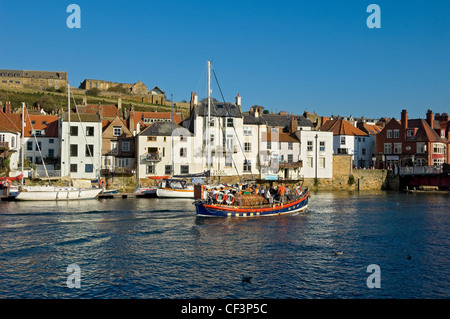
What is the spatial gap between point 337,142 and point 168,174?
37.7 meters

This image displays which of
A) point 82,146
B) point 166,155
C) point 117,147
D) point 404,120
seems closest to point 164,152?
point 166,155

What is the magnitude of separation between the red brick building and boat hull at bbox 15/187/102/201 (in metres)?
61.5

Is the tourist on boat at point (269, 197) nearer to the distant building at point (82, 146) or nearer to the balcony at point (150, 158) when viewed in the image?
the balcony at point (150, 158)

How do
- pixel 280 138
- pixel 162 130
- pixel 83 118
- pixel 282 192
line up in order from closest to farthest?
pixel 282 192, pixel 83 118, pixel 162 130, pixel 280 138

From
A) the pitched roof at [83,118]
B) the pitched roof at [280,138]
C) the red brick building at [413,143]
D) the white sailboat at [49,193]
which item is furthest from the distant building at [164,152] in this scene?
the red brick building at [413,143]

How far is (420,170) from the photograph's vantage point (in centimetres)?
8262

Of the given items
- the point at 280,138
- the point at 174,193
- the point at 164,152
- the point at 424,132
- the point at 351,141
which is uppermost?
the point at 424,132

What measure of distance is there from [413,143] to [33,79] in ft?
456

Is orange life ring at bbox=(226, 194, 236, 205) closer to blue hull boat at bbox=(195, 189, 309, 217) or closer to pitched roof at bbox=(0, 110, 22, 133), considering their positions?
blue hull boat at bbox=(195, 189, 309, 217)

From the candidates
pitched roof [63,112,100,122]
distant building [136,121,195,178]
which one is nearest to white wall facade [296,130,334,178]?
distant building [136,121,195,178]

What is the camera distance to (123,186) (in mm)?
72875

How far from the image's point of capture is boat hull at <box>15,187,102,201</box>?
188ft

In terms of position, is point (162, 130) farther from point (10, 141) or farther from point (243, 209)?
point (243, 209)
